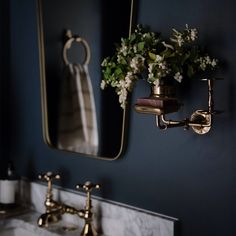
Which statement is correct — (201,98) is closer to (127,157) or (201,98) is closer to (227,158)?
(227,158)

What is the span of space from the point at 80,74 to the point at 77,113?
162 mm

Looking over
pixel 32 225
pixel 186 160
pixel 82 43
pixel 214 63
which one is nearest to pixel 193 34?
pixel 214 63

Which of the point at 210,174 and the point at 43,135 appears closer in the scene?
the point at 210,174

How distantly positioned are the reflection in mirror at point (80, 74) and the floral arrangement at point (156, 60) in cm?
21

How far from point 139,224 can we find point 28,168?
2.29ft

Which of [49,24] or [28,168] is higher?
[49,24]

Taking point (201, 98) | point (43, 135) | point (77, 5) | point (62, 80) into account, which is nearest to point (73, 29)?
point (77, 5)

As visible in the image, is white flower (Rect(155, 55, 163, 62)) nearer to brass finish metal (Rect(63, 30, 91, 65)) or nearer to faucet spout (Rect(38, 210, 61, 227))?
brass finish metal (Rect(63, 30, 91, 65))

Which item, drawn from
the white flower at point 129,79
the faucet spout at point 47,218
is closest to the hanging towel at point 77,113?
the faucet spout at point 47,218

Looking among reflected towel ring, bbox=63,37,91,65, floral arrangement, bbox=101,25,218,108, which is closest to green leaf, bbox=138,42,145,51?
floral arrangement, bbox=101,25,218,108

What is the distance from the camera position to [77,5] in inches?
65.7

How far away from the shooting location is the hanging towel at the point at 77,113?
5.43ft

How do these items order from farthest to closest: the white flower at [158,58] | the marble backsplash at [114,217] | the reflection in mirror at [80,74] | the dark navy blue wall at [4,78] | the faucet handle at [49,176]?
the dark navy blue wall at [4,78]
the faucet handle at [49,176]
the reflection in mirror at [80,74]
the marble backsplash at [114,217]
the white flower at [158,58]

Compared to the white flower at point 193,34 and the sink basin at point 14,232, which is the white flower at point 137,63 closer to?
the white flower at point 193,34
